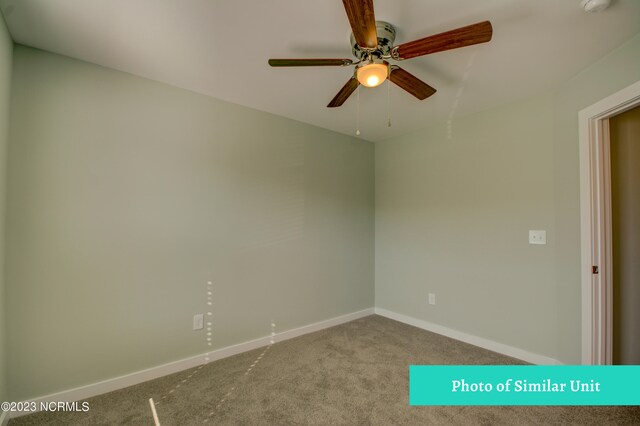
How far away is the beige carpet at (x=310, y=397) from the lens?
179cm

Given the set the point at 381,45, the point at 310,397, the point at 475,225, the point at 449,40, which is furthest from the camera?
the point at 475,225

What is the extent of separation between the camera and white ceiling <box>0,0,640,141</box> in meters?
1.55

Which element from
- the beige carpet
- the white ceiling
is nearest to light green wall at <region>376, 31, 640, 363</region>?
the white ceiling

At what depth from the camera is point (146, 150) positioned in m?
2.27

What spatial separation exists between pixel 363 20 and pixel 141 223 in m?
2.04

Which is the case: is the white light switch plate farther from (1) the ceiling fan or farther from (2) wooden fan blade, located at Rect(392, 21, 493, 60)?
(2) wooden fan blade, located at Rect(392, 21, 493, 60)

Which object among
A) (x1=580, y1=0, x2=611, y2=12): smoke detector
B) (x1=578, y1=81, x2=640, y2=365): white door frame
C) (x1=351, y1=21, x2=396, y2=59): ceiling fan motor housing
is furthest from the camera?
(x1=578, y1=81, x2=640, y2=365): white door frame

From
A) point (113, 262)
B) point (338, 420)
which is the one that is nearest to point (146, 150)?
point (113, 262)

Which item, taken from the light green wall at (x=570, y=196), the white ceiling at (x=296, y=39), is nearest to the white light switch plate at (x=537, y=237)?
the light green wall at (x=570, y=196)

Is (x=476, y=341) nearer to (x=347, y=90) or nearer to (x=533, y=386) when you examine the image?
(x=533, y=386)

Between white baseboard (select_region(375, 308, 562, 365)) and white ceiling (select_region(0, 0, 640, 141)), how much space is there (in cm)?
224

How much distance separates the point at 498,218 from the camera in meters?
2.78

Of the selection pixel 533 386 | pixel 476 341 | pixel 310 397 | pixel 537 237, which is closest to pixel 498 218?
pixel 537 237

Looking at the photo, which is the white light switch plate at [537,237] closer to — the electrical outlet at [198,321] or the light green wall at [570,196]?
the light green wall at [570,196]
